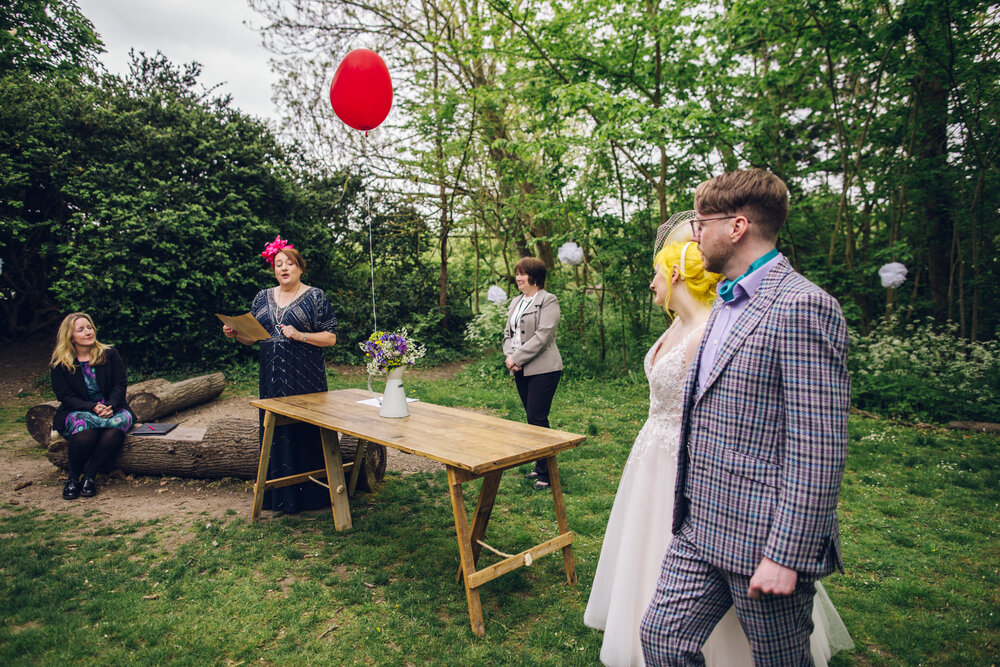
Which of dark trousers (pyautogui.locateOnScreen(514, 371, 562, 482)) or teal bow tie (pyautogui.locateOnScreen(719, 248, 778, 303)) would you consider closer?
teal bow tie (pyautogui.locateOnScreen(719, 248, 778, 303))

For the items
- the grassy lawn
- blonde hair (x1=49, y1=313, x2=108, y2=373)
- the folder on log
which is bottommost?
the grassy lawn

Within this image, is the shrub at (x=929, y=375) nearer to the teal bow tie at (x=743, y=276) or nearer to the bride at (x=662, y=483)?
the bride at (x=662, y=483)

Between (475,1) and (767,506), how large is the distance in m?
11.4

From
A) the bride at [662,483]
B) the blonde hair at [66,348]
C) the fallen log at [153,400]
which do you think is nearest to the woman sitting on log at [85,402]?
the blonde hair at [66,348]

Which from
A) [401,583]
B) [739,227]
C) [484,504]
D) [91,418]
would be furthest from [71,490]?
[739,227]

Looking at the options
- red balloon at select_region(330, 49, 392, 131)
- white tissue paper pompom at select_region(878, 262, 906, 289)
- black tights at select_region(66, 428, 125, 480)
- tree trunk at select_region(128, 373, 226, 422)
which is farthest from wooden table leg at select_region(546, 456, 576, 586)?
white tissue paper pompom at select_region(878, 262, 906, 289)

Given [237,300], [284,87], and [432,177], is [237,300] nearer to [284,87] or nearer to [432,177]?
[432,177]

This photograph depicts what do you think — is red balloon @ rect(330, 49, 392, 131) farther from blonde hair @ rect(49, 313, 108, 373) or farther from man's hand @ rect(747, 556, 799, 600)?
man's hand @ rect(747, 556, 799, 600)

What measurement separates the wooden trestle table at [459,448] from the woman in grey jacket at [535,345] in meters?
1.08

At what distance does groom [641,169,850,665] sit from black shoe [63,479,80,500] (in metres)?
5.60

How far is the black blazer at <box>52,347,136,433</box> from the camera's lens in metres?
5.25

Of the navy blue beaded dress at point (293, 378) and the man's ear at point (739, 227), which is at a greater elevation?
the man's ear at point (739, 227)

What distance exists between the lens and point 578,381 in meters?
9.66

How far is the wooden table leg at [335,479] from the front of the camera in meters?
4.22
